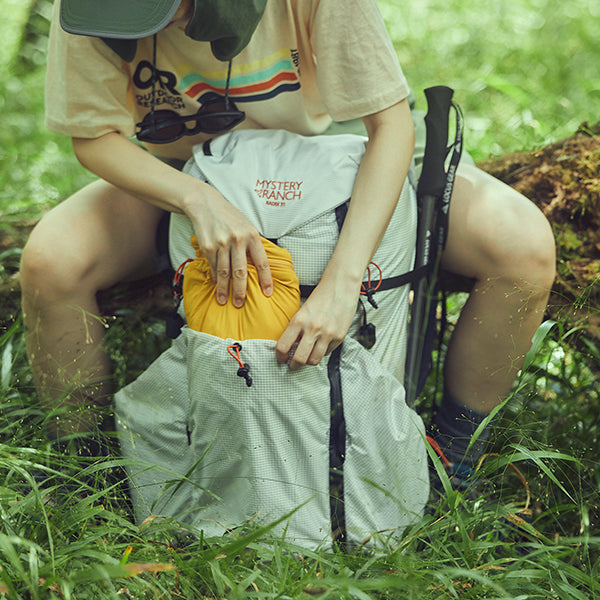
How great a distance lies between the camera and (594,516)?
4.43ft

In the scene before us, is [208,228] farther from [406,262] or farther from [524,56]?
[524,56]

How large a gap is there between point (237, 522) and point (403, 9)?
13.8ft

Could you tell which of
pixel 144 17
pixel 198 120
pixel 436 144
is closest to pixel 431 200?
pixel 436 144

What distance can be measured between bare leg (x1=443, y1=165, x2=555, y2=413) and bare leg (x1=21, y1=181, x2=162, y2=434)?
2.98 feet

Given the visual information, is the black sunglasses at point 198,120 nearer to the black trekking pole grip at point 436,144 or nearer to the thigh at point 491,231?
the black trekking pole grip at point 436,144

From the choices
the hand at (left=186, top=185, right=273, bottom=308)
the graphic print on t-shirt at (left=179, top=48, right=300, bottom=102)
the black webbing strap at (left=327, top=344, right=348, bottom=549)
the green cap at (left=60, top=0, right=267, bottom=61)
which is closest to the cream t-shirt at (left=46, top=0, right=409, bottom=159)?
the graphic print on t-shirt at (left=179, top=48, right=300, bottom=102)

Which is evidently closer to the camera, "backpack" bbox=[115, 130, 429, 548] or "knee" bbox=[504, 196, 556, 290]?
"backpack" bbox=[115, 130, 429, 548]

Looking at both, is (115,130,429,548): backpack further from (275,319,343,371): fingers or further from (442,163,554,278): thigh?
(442,163,554,278): thigh

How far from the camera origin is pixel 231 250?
1.28 metres

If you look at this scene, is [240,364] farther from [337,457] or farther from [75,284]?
[75,284]

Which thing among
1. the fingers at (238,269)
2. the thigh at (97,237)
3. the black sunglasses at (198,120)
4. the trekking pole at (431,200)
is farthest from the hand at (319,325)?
the thigh at (97,237)

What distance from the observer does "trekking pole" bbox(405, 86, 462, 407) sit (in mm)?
1509

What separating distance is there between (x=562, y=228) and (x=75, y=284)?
1.46 metres

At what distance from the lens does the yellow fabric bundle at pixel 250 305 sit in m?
1.25
